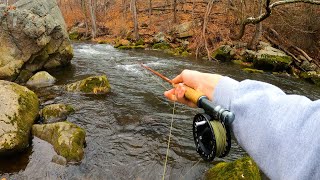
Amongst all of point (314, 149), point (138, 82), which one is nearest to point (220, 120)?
point (314, 149)

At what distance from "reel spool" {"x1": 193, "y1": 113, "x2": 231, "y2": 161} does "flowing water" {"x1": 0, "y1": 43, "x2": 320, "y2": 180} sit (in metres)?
3.08

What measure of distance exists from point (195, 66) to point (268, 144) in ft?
44.1

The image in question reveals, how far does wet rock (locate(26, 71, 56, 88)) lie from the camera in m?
10.2

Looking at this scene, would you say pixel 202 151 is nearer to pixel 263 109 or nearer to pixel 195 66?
pixel 263 109

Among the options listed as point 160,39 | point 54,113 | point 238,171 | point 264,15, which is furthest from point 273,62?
point 54,113

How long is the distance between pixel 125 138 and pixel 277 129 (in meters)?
5.28

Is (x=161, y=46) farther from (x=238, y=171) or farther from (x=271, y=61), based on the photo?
(x=238, y=171)

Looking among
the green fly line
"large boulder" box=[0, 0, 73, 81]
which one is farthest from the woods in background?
the green fly line

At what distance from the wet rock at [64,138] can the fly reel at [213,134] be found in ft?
12.3

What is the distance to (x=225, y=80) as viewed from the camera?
1.78 metres

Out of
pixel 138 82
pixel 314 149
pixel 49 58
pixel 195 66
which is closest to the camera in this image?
pixel 314 149

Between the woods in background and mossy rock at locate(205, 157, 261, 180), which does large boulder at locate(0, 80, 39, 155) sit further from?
the woods in background

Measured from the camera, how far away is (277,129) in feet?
4.24

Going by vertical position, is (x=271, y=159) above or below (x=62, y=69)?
above
